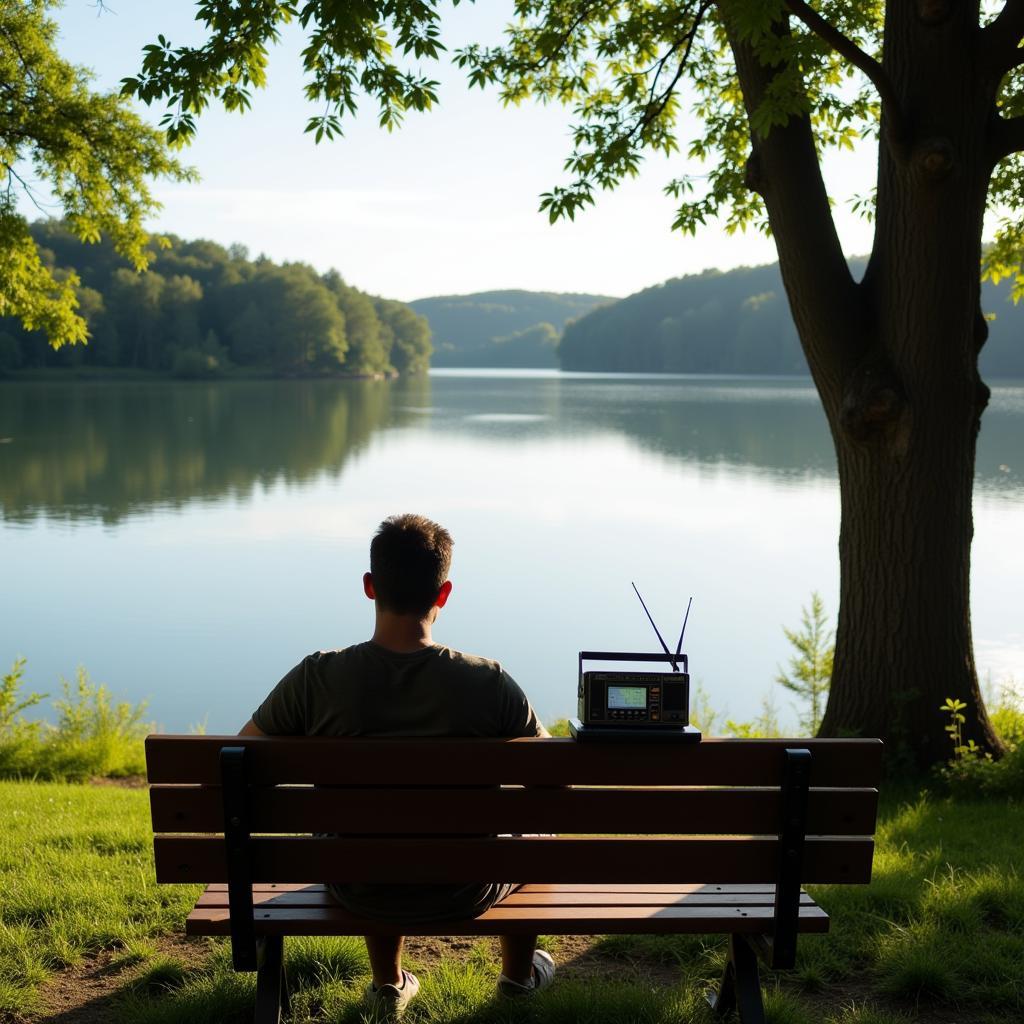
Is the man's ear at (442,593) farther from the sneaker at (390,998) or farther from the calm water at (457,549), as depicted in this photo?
the calm water at (457,549)

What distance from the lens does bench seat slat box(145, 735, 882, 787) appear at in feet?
8.13

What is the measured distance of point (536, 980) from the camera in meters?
3.19

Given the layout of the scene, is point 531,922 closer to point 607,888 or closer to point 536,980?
point 607,888

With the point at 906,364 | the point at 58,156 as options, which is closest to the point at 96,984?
the point at 906,364

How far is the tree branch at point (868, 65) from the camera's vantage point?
5152 millimetres

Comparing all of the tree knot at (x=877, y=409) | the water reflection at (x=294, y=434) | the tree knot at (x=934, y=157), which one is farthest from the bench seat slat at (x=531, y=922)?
the water reflection at (x=294, y=434)

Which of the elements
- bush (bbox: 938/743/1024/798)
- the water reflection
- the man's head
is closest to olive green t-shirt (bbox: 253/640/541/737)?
the man's head

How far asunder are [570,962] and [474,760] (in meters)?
1.35

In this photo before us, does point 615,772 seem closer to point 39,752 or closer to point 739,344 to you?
point 39,752

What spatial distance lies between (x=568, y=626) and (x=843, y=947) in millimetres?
8806

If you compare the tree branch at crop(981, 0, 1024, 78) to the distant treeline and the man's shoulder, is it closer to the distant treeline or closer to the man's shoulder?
the man's shoulder

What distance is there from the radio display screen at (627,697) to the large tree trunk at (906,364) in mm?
3503

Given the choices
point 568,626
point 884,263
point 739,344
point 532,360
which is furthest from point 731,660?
point 532,360

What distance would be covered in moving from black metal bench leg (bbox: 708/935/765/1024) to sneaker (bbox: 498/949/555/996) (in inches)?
20.4
